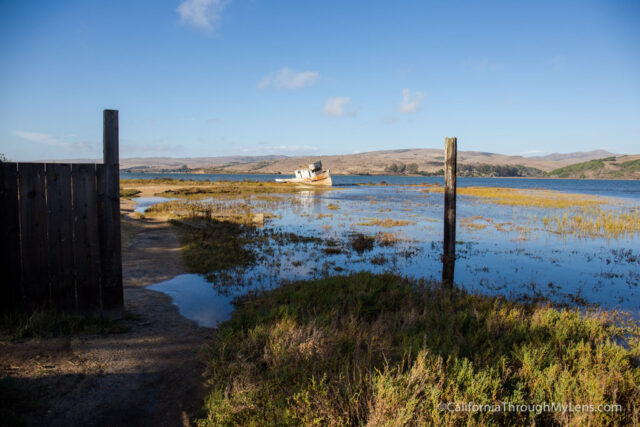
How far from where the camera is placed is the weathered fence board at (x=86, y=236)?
5984 millimetres

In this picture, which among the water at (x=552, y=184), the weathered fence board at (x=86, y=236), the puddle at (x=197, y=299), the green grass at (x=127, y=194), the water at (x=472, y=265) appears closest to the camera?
the weathered fence board at (x=86, y=236)

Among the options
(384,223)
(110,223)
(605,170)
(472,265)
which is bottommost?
(472,265)

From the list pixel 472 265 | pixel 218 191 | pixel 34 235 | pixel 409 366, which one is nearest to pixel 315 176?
pixel 218 191

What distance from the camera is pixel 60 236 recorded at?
589 centimetres

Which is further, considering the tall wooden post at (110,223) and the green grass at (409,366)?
the tall wooden post at (110,223)

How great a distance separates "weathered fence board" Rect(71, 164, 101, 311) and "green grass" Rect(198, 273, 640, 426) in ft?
8.04

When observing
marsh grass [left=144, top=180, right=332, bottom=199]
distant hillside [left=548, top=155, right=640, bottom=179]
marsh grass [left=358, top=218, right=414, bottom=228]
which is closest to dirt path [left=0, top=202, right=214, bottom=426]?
marsh grass [left=358, top=218, right=414, bottom=228]

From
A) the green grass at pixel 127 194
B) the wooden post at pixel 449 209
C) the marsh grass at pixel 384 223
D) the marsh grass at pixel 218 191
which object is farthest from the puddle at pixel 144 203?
the wooden post at pixel 449 209

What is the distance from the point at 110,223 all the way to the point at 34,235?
1113 mm

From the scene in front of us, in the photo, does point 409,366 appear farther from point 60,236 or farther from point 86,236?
point 60,236

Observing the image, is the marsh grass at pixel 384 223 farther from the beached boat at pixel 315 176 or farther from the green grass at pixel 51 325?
the beached boat at pixel 315 176

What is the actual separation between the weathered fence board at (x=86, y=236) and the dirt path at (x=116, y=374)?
0.90 meters

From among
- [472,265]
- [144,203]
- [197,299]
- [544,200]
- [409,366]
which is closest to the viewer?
[409,366]

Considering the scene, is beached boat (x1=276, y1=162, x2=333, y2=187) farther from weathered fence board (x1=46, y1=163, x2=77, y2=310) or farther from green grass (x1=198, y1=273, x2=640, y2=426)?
weathered fence board (x1=46, y1=163, x2=77, y2=310)
